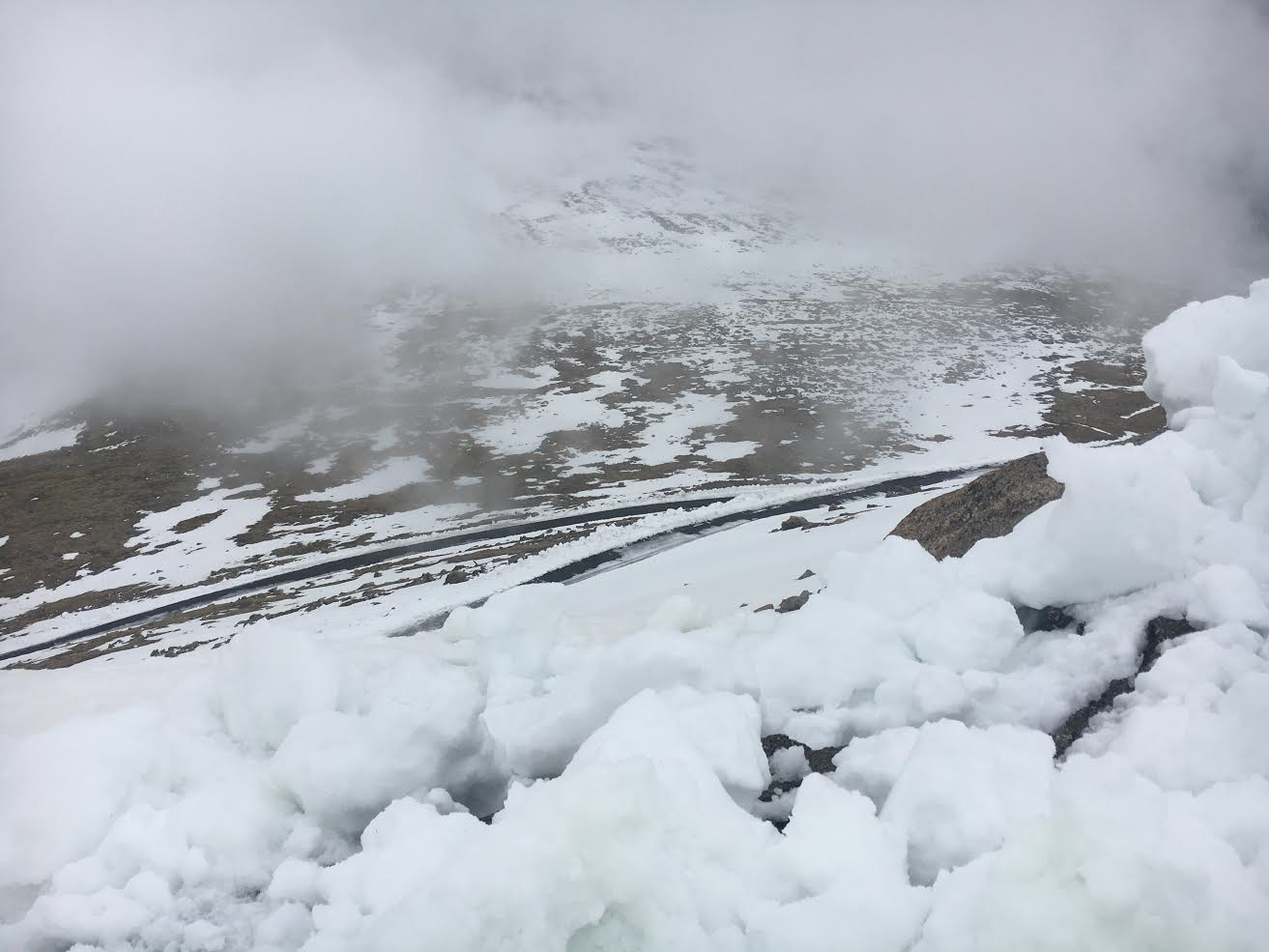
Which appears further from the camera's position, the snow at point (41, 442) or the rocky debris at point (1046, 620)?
the snow at point (41, 442)

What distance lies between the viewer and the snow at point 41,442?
114 meters

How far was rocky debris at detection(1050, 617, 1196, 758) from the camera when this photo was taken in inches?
209

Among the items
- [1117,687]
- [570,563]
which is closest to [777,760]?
[1117,687]

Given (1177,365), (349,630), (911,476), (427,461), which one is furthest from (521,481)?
(1177,365)

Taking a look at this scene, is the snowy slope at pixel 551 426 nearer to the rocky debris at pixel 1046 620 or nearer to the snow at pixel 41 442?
the snow at pixel 41 442

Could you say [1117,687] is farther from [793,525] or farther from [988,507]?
[793,525]

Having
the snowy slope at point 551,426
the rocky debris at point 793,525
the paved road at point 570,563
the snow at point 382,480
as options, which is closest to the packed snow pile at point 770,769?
the rocky debris at point 793,525

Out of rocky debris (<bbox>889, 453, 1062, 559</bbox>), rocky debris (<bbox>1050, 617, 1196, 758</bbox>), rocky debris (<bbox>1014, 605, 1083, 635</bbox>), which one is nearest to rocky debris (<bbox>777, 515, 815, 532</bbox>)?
rocky debris (<bbox>889, 453, 1062, 559</bbox>)

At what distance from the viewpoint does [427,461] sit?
8919 cm

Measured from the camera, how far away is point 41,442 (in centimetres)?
11881

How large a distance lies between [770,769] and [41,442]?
148045 mm

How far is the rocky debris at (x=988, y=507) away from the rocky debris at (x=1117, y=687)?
11.3 ft

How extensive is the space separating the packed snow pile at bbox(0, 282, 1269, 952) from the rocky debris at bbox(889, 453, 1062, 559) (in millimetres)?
2083

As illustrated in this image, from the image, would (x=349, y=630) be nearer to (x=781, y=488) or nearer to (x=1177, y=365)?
(x=1177, y=365)
